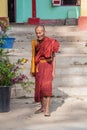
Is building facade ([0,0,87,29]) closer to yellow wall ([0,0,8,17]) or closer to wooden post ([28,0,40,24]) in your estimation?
wooden post ([28,0,40,24])

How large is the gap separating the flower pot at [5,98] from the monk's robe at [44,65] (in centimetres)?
50

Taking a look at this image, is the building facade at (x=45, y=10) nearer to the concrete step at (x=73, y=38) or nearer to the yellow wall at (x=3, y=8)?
the yellow wall at (x=3, y=8)

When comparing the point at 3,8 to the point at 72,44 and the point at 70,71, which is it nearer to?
the point at 72,44

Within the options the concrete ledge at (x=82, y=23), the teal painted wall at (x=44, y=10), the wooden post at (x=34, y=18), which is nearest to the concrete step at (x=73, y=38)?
the concrete ledge at (x=82, y=23)

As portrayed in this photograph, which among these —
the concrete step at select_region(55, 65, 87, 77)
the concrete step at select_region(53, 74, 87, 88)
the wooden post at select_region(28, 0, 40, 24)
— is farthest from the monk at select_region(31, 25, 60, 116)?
the wooden post at select_region(28, 0, 40, 24)

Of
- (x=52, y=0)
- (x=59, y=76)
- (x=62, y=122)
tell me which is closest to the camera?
(x=62, y=122)

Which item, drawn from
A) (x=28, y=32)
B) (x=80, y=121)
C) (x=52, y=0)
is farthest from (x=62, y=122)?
(x=52, y=0)

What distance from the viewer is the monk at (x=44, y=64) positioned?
907 cm

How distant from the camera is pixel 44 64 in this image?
914 centimetres

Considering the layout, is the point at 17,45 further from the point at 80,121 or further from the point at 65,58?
the point at 80,121

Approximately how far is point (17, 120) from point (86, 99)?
2009 millimetres

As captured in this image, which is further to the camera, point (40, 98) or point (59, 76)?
point (59, 76)

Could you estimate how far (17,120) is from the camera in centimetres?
877

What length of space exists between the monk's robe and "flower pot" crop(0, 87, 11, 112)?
0.50 meters
